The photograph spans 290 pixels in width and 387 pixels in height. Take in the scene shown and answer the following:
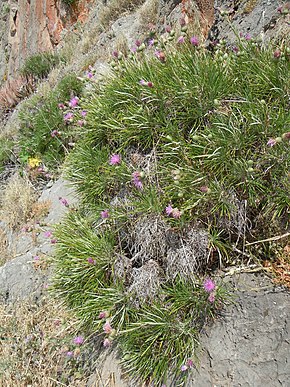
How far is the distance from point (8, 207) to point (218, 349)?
3719 mm

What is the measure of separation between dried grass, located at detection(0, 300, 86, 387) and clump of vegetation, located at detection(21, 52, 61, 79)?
8.71 m

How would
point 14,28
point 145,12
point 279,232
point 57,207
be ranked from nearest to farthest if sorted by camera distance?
1. point 279,232
2. point 57,207
3. point 145,12
4. point 14,28

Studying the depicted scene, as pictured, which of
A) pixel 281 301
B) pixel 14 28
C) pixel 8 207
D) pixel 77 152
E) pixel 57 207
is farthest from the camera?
pixel 14 28

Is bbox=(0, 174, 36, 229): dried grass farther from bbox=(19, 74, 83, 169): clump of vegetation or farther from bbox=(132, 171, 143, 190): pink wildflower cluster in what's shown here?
bbox=(132, 171, 143, 190): pink wildflower cluster

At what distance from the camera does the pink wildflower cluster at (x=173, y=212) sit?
2.36m

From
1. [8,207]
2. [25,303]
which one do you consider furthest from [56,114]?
[25,303]

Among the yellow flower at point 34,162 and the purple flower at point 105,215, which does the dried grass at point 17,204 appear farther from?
the purple flower at point 105,215

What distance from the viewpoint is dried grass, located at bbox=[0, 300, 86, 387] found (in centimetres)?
280

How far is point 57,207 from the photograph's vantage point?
4.63 metres

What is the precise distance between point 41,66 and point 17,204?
6.84m

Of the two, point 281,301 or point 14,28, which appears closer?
point 281,301

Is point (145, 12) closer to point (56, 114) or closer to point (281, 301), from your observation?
point (56, 114)

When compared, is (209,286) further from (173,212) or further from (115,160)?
(115,160)

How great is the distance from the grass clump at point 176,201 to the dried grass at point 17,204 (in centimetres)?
209
